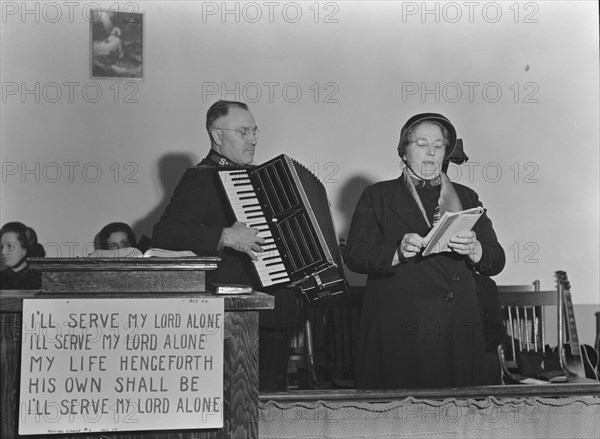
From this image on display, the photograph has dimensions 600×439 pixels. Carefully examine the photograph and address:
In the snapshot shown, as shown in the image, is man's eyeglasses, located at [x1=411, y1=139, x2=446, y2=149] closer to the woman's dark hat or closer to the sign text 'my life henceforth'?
the woman's dark hat

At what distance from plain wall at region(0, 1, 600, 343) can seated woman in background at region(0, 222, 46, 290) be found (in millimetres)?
50

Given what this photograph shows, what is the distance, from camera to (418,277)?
3424mm

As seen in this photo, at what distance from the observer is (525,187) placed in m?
4.32

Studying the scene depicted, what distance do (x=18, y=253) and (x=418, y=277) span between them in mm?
1973

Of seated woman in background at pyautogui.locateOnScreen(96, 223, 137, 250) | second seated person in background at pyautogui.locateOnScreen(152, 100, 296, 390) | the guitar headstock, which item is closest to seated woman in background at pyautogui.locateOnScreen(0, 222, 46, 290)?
seated woman in background at pyautogui.locateOnScreen(96, 223, 137, 250)

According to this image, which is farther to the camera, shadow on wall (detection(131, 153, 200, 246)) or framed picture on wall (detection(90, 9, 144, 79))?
shadow on wall (detection(131, 153, 200, 246))

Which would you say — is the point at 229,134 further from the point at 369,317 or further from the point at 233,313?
the point at 233,313

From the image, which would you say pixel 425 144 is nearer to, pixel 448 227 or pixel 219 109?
pixel 448 227

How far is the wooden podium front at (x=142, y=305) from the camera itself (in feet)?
5.85

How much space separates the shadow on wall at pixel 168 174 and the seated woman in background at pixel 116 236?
0.08 m

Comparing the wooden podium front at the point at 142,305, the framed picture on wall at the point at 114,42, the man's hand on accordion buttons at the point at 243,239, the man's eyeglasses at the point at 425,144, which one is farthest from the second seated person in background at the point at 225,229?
the wooden podium front at the point at 142,305

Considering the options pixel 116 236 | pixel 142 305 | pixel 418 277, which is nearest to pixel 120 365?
pixel 142 305

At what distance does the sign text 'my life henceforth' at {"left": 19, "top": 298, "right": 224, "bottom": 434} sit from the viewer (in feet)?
5.80

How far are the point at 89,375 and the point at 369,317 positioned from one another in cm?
187
